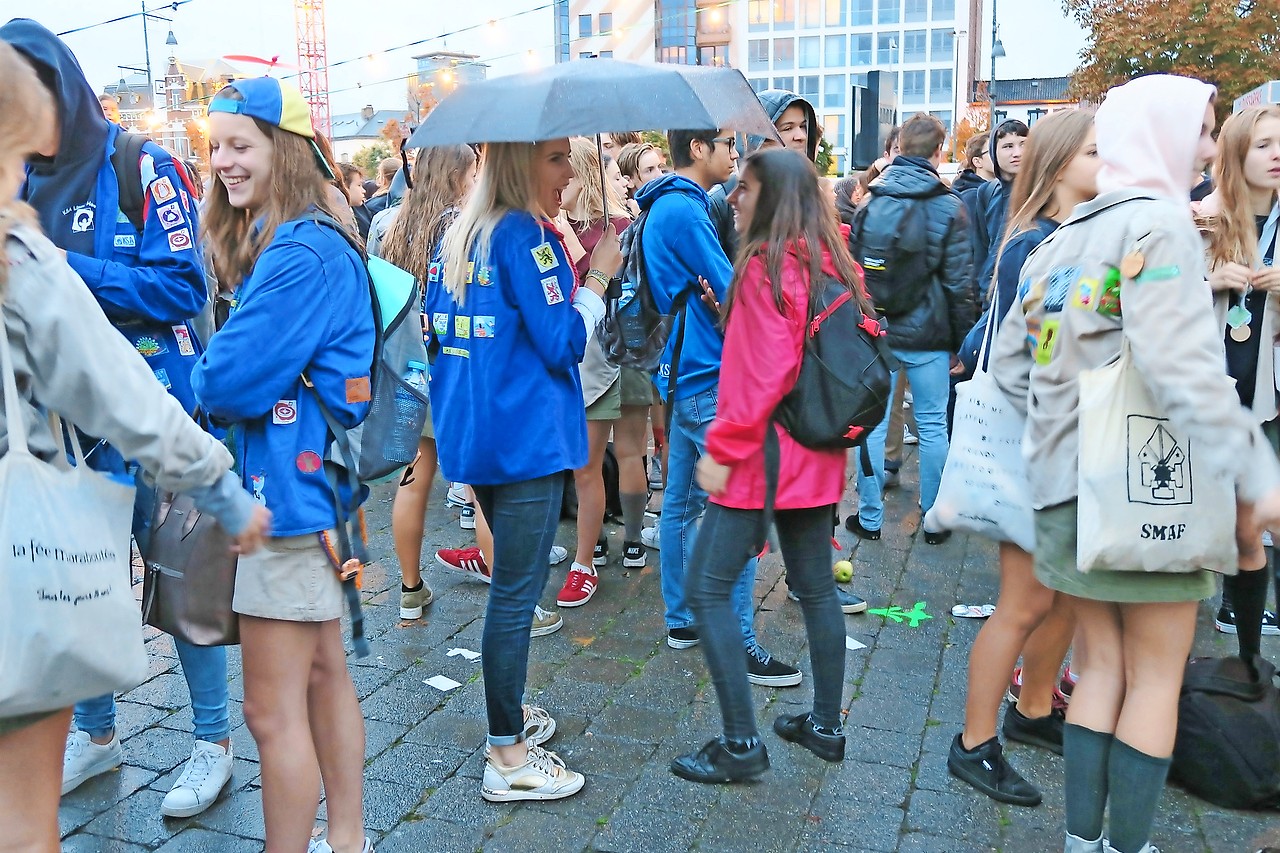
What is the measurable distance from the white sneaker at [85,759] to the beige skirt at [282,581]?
53.3 inches

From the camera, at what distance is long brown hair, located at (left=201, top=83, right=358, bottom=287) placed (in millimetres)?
2797

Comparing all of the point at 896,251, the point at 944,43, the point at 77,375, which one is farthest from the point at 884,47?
the point at 77,375

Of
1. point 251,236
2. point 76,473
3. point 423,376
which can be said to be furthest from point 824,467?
point 76,473

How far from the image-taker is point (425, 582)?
5484 millimetres

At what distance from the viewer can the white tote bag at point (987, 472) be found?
3170 millimetres

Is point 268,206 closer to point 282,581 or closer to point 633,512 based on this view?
point 282,581

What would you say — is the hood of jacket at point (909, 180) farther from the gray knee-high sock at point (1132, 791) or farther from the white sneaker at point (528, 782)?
the white sneaker at point (528, 782)

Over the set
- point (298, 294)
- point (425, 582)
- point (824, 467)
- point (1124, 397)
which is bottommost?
point (425, 582)

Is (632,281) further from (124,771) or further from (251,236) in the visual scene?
(124,771)

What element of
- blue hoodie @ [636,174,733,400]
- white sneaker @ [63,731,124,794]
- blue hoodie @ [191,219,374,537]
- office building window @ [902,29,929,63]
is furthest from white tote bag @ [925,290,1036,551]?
office building window @ [902,29,929,63]

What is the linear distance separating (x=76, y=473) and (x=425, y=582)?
3.58 meters

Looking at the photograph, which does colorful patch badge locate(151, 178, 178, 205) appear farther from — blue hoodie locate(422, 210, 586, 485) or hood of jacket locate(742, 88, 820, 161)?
hood of jacket locate(742, 88, 820, 161)

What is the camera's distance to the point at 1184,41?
70.6 feet

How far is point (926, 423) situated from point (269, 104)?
4.15 m
